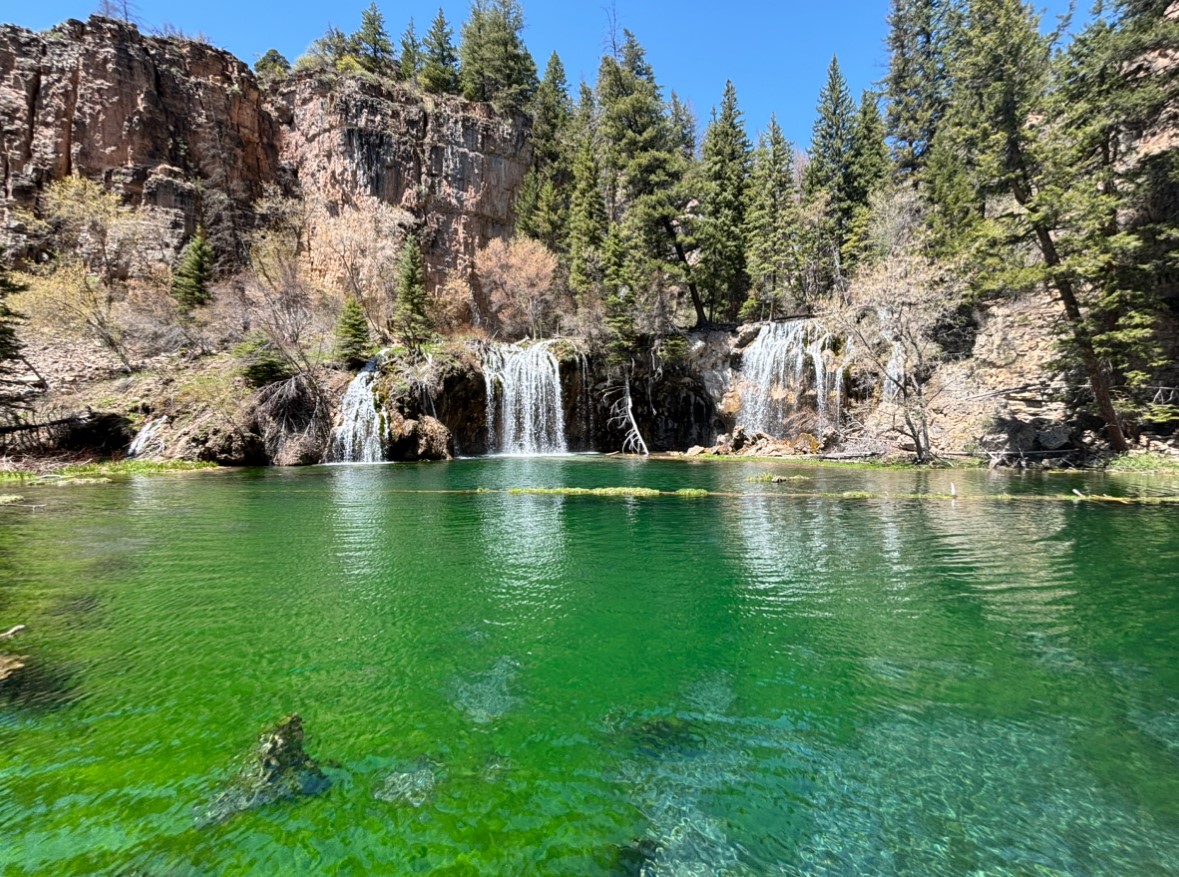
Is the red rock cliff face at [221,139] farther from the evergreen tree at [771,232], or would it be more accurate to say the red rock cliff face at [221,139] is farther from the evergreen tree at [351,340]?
the evergreen tree at [771,232]

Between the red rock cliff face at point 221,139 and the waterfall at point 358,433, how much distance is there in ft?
75.2

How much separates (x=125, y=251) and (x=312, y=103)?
64.7 feet

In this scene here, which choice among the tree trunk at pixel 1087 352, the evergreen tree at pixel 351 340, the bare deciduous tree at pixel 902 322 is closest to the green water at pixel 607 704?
the tree trunk at pixel 1087 352

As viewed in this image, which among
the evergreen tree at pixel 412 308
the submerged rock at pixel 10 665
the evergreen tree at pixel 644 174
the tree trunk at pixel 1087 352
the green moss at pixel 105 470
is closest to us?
the submerged rock at pixel 10 665

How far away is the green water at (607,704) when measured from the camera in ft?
8.25

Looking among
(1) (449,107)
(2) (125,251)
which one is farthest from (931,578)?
(1) (449,107)

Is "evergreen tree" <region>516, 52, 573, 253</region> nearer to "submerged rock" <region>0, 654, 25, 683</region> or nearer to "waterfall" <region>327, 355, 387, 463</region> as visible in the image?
"waterfall" <region>327, 355, 387, 463</region>

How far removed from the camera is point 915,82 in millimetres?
37188

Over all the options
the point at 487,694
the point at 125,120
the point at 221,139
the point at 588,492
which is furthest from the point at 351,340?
the point at 487,694

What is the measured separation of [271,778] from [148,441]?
25534mm

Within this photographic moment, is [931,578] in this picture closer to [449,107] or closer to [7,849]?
[7,849]

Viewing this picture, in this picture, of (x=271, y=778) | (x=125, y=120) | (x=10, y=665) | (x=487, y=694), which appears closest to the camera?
(x=271, y=778)

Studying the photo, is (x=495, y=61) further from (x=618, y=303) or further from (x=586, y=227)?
(x=618, y=303)

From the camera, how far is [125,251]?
34.3 metres
